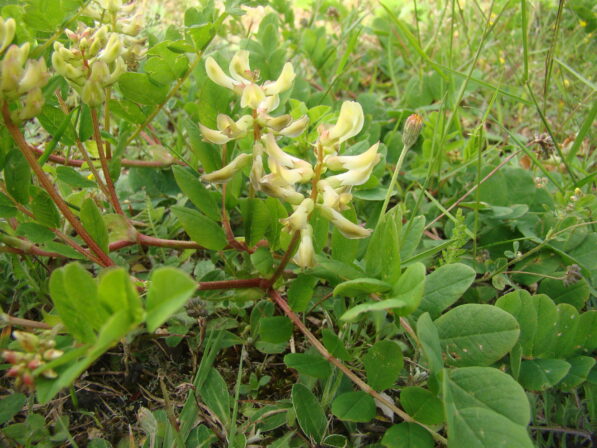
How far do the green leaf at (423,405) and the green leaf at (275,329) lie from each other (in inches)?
14.5

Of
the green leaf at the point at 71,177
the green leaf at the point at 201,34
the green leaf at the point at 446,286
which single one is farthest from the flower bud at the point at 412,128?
the green leaf at the point at 71,177

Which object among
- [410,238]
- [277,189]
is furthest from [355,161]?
[410,238]

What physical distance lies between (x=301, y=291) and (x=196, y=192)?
42cm

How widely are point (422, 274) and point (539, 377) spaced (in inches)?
18.7

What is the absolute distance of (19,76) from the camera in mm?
1049

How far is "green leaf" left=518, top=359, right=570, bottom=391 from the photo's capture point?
122 cm

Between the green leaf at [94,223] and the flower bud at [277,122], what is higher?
the flower bud at [277,122]

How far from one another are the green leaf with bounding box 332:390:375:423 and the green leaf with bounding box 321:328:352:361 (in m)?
0.10

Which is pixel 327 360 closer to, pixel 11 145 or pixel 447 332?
pixel 447 332

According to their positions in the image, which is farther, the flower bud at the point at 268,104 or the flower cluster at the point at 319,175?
the flower bud at the point at 268,104

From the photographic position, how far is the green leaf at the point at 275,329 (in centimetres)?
137

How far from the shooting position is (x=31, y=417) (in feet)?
4.37

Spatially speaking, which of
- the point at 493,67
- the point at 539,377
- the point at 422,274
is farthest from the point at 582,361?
the point at 493,67

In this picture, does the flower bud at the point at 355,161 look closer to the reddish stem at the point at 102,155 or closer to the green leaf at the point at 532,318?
the green leaf at the point at 532,318
